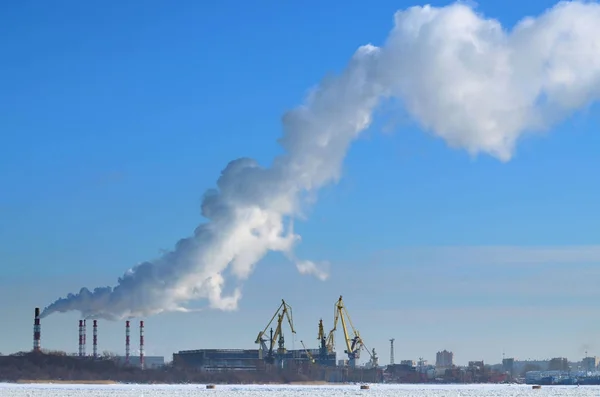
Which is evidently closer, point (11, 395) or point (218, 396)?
point (11, 395)

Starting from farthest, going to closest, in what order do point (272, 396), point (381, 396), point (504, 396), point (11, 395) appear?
1. point (504, 396)
2. point (381, 396)
3. point (272, 396)
4. point (11, 395)

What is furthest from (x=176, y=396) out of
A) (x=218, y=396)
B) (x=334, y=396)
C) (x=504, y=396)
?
(x=504, y=396)

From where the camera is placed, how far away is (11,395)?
114m

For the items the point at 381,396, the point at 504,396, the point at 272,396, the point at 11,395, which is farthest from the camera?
the point at 504,396

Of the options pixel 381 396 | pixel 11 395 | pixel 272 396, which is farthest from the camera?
pixel 381 396

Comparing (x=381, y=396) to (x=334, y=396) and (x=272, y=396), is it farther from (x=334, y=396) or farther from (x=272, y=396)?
(x=272, y=396)

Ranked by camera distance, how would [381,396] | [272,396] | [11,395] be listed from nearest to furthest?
1. [11,395]
2. [272,396]
3. [381,396]

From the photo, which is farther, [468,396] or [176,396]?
[468,396]

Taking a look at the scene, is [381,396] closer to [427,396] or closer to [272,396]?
[427,396]

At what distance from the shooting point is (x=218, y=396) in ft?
408

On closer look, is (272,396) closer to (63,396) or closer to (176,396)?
(176,396)

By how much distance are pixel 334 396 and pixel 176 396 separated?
2192 centimetres

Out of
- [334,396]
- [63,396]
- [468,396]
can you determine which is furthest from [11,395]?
[468,396]

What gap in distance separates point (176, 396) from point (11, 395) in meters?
18.0
